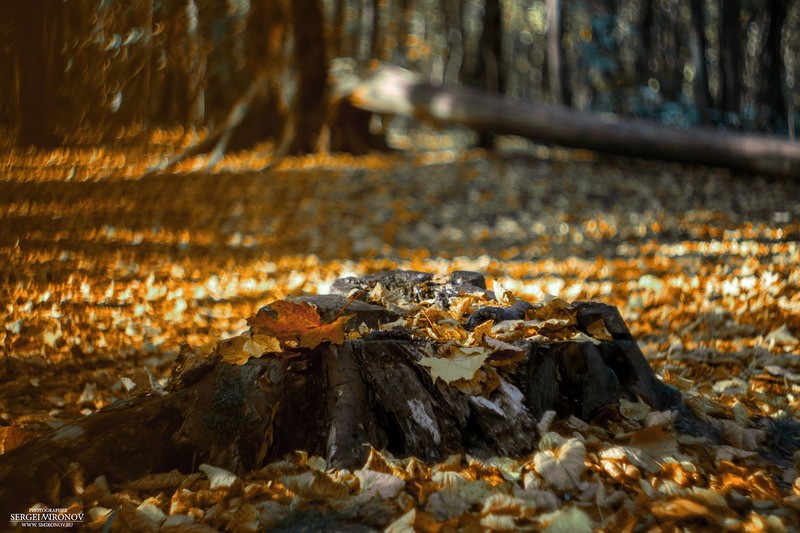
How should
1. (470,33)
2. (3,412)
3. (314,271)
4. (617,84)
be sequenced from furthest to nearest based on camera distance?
(470,33), (617,84), (314,271), (3,412)

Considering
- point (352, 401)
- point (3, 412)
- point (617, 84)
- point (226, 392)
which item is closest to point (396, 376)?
point (352, 401)

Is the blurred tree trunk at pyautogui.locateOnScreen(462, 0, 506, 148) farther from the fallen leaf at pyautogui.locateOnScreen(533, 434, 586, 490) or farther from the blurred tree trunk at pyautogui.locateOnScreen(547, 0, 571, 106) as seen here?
the fallen leaf at pyautogui.locateOnScreen(533, 434, 586, 490)

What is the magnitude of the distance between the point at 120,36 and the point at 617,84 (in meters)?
12.3

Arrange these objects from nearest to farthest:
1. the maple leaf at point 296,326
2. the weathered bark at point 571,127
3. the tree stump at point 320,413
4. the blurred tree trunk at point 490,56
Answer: the tree stump at point 320,413, the maple leaf at point 296,326, the weathered bark at point 571,127, the blurred tree trunk at point 490,56

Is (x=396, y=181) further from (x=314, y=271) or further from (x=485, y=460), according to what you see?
(x=485, y=460)

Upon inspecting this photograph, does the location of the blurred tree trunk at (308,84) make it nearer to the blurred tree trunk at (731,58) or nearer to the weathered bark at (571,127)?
the weathered bark at (571,127)

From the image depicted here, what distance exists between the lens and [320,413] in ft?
6.25

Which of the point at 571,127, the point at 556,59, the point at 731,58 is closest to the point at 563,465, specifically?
the point at 571,127

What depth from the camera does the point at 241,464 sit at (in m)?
1.81

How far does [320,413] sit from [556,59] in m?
11.8

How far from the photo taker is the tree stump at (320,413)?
5.96ft

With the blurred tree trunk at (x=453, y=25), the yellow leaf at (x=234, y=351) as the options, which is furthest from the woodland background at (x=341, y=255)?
the blurred tree trunk at (x=453, y=25)

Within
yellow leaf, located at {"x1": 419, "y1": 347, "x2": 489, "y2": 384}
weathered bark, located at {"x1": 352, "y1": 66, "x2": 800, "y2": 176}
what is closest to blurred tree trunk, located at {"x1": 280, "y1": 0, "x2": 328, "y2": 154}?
weathered bark, located at {"x1": 352, "y1": 66, "x2": 800, "y2": 176}

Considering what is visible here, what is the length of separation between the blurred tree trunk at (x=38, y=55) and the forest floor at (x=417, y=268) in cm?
60
